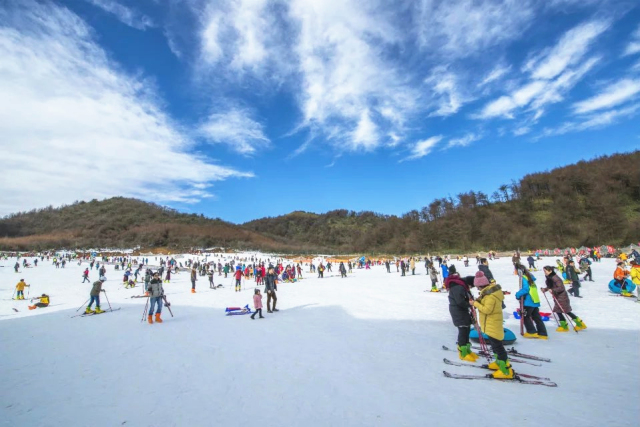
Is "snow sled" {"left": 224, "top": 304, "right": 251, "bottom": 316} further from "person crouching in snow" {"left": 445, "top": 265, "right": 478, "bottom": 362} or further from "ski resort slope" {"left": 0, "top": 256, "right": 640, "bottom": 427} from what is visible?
"person crouching in snow" {"left": 445, "top": 265, "right": 478, "bottom": 362}

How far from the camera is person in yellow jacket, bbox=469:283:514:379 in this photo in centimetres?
428

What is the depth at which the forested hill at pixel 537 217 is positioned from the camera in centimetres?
5097

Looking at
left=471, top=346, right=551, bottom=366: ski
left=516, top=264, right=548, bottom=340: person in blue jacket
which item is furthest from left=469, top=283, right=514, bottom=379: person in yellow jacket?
left=516, top=264, right=548, bottom=340: person in blue jacket

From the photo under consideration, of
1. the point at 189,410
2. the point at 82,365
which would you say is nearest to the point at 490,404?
the point at 189,410

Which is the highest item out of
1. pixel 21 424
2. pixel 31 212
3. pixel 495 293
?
pixel 31 212

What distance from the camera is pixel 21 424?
11.3 ft

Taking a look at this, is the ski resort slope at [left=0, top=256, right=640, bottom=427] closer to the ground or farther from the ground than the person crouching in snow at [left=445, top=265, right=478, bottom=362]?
closer to the ground

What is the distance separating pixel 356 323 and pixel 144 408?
18.0 ft

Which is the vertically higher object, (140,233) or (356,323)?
(140,233)

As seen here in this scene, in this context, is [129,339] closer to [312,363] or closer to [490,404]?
[312,363]

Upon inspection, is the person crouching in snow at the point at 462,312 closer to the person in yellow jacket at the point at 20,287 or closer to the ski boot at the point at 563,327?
the ski boot at the point at 563,327

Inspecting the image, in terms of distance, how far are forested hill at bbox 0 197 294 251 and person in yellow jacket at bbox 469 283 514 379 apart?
260 feet

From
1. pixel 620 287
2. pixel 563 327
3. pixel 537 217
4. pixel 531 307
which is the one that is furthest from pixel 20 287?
pixel 537 217

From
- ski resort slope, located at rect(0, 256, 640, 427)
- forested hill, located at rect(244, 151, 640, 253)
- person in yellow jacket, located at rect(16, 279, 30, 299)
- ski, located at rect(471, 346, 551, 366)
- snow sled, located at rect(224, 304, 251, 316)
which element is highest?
forested hill, located at rect(244, 151, 640, 253)
